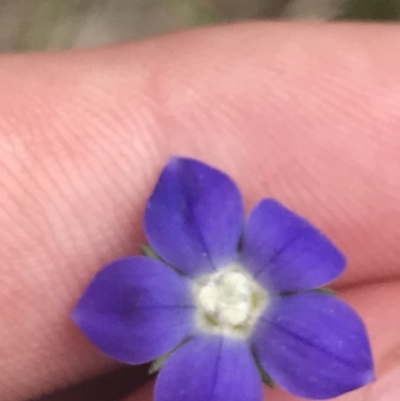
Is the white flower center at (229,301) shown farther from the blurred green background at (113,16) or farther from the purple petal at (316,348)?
the blurred green background at (113,16)

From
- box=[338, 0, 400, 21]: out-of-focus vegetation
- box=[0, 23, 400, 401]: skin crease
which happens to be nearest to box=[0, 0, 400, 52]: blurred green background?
box=[338, 0, 400, 21]: out-of-focus vegetation

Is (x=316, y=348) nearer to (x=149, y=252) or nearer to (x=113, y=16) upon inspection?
(x=149, y=252)

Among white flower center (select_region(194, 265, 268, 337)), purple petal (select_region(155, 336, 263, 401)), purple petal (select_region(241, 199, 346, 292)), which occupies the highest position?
purple petal (select_region(241, 199, 346, 292))

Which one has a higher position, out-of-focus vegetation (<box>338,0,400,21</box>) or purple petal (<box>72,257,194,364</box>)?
out-of-focus vegetation (<box>338,0,400,21</box>)

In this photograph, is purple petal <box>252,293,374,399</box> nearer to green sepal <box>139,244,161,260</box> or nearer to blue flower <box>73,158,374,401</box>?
blue flower <box>73,158,374,401</box>

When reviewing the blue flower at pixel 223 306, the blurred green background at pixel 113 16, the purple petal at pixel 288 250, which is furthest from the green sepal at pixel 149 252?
the blurred green background at pixel 113 16

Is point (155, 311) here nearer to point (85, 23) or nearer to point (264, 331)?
point (264, 331)

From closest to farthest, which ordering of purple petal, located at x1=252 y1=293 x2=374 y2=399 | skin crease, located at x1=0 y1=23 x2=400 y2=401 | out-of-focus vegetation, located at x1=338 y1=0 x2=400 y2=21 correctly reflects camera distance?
purple petal, located at x1=252 y1=293 x2=374 y2=399
skin crease, located at x1=0 y1=23 x2=400 y2=401
out-of-focus vegetation, located at x1=338 y1=0 x2=400 y2=21
